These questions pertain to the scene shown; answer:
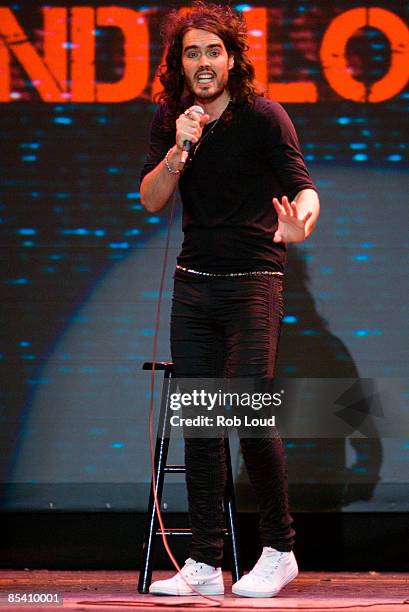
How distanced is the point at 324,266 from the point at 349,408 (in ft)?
1.76

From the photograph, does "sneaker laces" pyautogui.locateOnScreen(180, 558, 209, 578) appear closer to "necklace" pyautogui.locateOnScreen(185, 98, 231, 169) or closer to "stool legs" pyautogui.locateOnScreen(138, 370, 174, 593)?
"stool legs" pyautogui.locateOnScreen(138, 370, 174, 593)

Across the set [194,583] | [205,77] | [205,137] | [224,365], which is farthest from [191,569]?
[205,77]

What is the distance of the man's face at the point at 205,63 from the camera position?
2.69m

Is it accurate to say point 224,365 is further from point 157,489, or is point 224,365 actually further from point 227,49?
point 227,49

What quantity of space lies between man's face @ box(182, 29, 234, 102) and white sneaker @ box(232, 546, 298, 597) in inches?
50.4

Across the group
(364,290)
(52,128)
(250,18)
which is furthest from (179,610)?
(250,18)

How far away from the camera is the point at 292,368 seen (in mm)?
3666

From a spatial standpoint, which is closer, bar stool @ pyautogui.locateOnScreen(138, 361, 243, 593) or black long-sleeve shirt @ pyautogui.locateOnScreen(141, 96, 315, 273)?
black long-sleeve shirt @ pyautogui.locateOnScreen(141, 96, 315, 273)

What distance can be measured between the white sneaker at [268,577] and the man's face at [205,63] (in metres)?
1.28

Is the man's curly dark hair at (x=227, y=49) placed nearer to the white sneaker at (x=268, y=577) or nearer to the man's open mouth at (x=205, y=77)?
the man's open mouth at (x=205, y=77)

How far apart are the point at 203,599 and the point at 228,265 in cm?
90

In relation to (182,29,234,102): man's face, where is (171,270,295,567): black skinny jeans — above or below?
below

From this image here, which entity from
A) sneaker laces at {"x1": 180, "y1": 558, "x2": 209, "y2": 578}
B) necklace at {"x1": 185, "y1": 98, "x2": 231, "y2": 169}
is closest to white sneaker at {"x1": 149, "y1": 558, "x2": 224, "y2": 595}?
sneaker laces at {"x1": 180, "y1": 558, "x2": 209, "y2": 578}

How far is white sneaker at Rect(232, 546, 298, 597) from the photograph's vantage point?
268 cm
